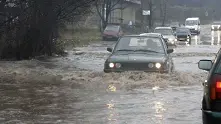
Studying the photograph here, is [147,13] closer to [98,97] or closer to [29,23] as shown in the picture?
[29,23]

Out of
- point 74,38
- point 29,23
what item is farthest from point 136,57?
point 74,38

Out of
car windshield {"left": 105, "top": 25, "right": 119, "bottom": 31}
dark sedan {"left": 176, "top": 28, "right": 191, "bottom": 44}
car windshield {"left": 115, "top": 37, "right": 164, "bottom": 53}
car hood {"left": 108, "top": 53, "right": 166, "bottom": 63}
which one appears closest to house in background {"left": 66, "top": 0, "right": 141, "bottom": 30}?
dark sedan {"left": 176, "top": 28, "right": 191, "bottom": 44}

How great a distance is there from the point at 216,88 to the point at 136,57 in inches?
286

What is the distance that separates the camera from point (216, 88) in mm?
Result: 5660

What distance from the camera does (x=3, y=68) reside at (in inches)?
624

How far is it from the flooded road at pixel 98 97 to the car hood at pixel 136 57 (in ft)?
1.22

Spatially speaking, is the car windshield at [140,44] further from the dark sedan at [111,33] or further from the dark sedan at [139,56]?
the dark sedan at [111,33]

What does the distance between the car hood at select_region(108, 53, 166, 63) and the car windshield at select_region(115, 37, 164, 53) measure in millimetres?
430

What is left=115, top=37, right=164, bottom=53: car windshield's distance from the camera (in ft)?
Result: 45.3

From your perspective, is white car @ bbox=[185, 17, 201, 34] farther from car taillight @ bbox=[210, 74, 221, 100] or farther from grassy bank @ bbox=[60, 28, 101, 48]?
car taillight @ bbox=[210, 74, 221, 100]

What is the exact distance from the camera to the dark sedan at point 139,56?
497 inches

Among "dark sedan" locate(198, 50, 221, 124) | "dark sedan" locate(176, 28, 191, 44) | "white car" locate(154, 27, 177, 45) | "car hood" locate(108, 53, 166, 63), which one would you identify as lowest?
"dark sedan" locate(176, 28, 191, 44)

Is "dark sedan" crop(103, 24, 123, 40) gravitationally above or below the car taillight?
below

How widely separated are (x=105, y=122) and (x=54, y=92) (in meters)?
3.61
